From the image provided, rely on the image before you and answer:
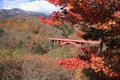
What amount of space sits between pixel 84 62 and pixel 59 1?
3.00m

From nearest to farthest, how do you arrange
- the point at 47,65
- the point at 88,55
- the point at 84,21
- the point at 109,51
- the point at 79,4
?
the point at 79,4
the point at 84,21
the point at 88,55
the point at 109,51
the point at 47,65

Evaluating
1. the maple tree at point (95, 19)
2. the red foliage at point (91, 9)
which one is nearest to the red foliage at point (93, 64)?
the maple tree at point (95, 19)

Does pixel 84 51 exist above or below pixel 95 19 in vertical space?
below

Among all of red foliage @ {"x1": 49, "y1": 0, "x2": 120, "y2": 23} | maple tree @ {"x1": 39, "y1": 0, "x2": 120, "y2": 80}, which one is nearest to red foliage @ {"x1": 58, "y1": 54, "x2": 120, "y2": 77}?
maple tree @ {"x1": 39, "y1": 0, "x2": 120, "y2": 80}

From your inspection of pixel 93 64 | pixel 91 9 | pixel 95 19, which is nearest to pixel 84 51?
pixel 93 64

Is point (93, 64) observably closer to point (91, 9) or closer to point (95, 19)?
point (95, 19)

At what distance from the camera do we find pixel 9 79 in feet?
54.2

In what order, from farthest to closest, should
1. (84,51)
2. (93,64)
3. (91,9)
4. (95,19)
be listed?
(84,51), (93,64), (95,19), (91,9)

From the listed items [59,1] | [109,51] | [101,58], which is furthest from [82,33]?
[59,1]

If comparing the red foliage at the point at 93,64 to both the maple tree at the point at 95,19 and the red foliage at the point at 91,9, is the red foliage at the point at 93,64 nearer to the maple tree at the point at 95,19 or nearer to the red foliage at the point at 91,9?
the maple tree at the point at 95,19

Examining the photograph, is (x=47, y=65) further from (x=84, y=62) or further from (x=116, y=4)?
(x=116, y=4)

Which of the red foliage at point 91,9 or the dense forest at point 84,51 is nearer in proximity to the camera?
the red foliage at point 91,9

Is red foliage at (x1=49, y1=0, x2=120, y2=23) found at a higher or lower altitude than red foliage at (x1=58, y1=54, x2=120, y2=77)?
higher

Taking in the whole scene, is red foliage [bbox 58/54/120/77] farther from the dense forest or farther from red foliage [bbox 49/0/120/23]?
red foliage [bbox 49/0/120/23]
